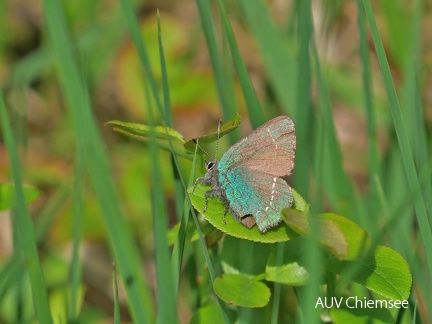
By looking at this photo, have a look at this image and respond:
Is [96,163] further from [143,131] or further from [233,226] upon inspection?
[233,226]

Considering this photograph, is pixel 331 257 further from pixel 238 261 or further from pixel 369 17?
pixel 369 17

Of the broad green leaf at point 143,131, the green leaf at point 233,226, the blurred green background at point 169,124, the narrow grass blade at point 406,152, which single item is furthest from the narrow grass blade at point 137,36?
the narrow grass blade at point 406,152

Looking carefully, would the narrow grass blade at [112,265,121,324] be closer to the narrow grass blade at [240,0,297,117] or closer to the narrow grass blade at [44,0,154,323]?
the narrow grass blade at [44,0,154,323]

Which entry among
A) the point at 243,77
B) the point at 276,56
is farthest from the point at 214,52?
the point at 276,56

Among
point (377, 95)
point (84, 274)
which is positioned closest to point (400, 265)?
point (84, 274)

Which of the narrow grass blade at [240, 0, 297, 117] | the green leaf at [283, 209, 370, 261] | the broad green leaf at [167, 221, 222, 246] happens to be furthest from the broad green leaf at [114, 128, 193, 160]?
the narrow grass blade at [240, 0, 297, 117]
